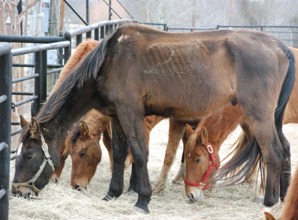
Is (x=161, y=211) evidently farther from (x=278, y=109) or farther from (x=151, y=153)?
(x=151, y=153)

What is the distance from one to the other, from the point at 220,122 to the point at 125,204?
1371 mm

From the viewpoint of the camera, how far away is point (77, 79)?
523 cm

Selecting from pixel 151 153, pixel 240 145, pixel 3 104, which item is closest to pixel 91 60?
pixel 3 104

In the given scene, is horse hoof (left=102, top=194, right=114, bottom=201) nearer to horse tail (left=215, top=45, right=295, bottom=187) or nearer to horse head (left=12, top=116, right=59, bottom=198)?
horse head (left=12, top=116, right=59, bottom=198)

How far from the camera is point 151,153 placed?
8094 mm

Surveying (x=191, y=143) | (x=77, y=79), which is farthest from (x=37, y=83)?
(x=191, y=143)

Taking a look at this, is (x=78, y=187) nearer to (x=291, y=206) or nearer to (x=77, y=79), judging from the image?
(x=77, y=79)

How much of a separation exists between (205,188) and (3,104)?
7.65 ft

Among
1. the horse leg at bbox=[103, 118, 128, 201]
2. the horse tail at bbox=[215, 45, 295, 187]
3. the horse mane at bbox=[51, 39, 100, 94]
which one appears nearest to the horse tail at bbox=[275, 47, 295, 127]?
the horse tail at bbox=[215, 45, 295, 187]

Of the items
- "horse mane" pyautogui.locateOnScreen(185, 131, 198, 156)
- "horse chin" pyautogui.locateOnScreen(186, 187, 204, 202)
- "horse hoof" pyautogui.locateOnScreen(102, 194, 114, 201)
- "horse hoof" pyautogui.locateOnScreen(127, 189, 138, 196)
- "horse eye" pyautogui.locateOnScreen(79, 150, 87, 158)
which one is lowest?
"horse hoof" pyautogui.locateOnScreen(127, 189, 138, 196)

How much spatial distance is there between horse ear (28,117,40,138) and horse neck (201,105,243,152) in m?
1.69

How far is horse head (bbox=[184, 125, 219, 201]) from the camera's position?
5.54 m

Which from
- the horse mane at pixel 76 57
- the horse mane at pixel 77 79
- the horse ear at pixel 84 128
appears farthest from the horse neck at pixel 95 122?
the horse mane at pixel 77 79

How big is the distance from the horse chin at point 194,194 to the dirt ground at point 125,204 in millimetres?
48
